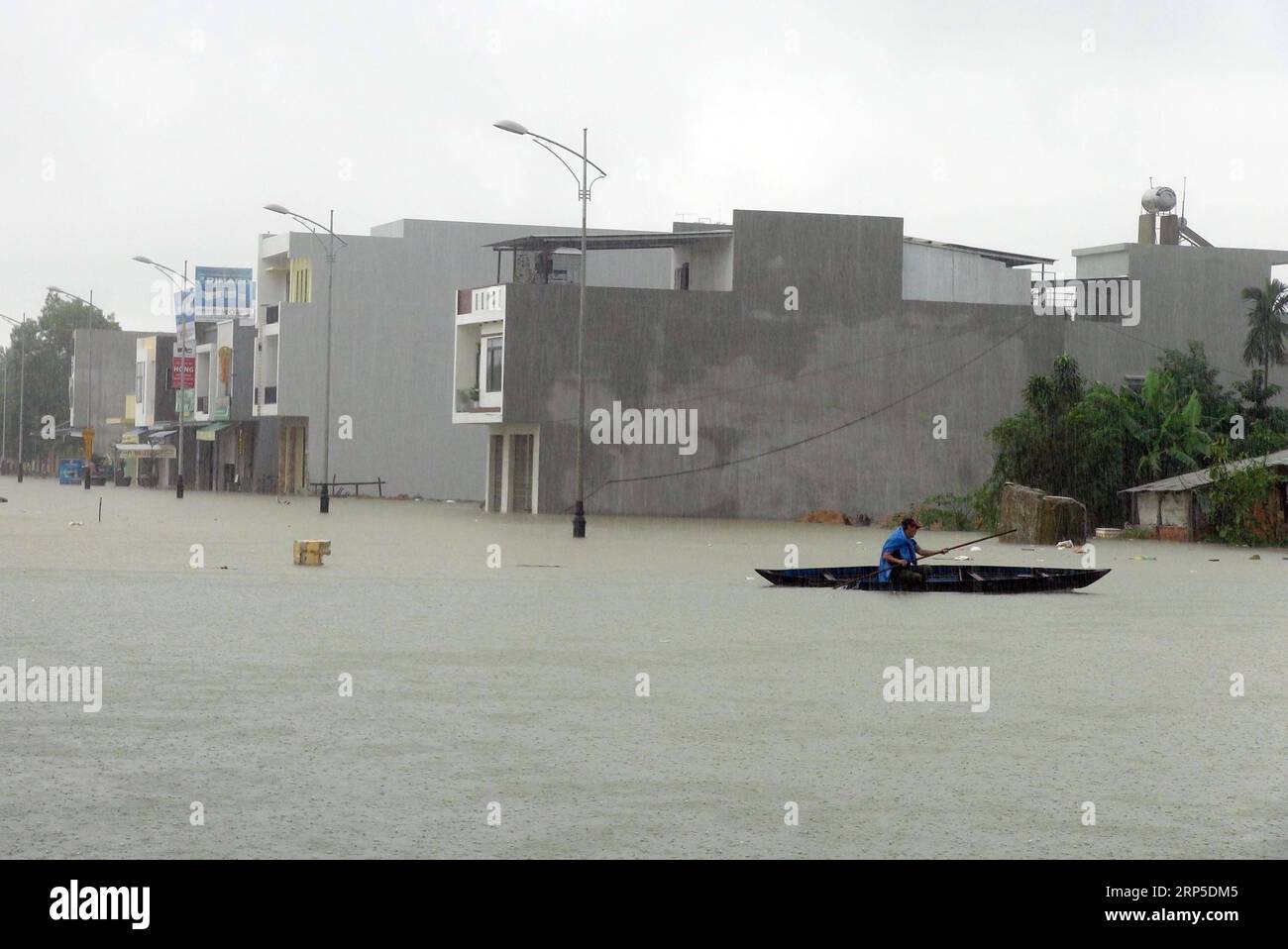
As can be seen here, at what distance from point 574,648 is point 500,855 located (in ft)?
29.9

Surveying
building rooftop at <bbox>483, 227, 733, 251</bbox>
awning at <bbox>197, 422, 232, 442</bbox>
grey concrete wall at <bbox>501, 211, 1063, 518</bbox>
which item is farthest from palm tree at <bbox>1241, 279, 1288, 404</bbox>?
awning at <bbox>197, 422, 232, 442</bbox>

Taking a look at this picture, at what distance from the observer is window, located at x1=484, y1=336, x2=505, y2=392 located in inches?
2692

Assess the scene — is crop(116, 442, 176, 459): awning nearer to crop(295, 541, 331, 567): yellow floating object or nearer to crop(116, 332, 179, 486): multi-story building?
crop(116, 332, 179, 486): multi-story building

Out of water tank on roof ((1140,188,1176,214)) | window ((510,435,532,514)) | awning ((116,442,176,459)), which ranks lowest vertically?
window ((510,435,532,514))

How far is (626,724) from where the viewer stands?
39.6 feet

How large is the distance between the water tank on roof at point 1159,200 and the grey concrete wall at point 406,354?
22579 millimetres

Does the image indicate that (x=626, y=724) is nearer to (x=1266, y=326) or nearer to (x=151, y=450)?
(x=1266, y=326)

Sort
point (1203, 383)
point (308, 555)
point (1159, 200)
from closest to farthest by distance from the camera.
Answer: point (308, 555) → point (1203, 383) → point (1159, 200)

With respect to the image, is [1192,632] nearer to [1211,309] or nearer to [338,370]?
[1211,309]

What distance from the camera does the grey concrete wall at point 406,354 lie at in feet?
292

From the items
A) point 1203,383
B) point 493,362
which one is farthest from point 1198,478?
point 493,362

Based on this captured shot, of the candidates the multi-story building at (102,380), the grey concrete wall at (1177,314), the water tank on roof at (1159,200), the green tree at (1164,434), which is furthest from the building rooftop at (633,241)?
the multi-story building at (102,380)

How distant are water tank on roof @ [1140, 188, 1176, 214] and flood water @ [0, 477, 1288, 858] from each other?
194 feet

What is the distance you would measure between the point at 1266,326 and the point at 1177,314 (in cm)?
350
